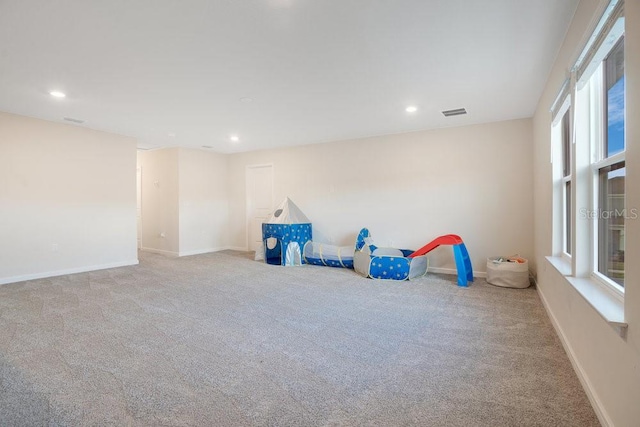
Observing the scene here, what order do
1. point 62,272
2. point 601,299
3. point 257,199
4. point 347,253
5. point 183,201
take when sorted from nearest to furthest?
point 601,299 → point 62,272 → point 347,253 → point 183,201 → point 257,199

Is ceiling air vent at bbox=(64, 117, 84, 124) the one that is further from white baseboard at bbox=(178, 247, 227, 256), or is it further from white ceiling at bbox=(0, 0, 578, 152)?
white baseboard at bbox=(178, 247, 227, 256)

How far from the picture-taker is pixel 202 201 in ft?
23.9

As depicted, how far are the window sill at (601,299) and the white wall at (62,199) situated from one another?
21.3 feet

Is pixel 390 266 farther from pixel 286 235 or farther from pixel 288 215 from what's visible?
pixel 288 215

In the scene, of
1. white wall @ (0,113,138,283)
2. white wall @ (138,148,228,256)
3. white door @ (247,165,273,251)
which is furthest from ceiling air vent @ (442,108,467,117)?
white wall @ (0,113,138,283)

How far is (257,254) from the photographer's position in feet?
20.9

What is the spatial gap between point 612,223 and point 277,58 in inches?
108

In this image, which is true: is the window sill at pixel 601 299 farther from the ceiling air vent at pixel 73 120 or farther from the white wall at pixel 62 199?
the white wall at pixel 62 199

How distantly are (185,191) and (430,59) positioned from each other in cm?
583

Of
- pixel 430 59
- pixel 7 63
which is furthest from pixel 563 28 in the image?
pixel 7 63

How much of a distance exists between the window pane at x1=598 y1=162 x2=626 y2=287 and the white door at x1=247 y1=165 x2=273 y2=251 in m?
5.97

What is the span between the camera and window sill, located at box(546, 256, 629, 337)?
4.39 ft

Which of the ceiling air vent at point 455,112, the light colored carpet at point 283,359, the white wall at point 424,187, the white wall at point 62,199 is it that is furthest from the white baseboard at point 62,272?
the ceiling air vent at point 455,112

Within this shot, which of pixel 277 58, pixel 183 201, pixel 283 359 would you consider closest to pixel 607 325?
pixel 283 359
